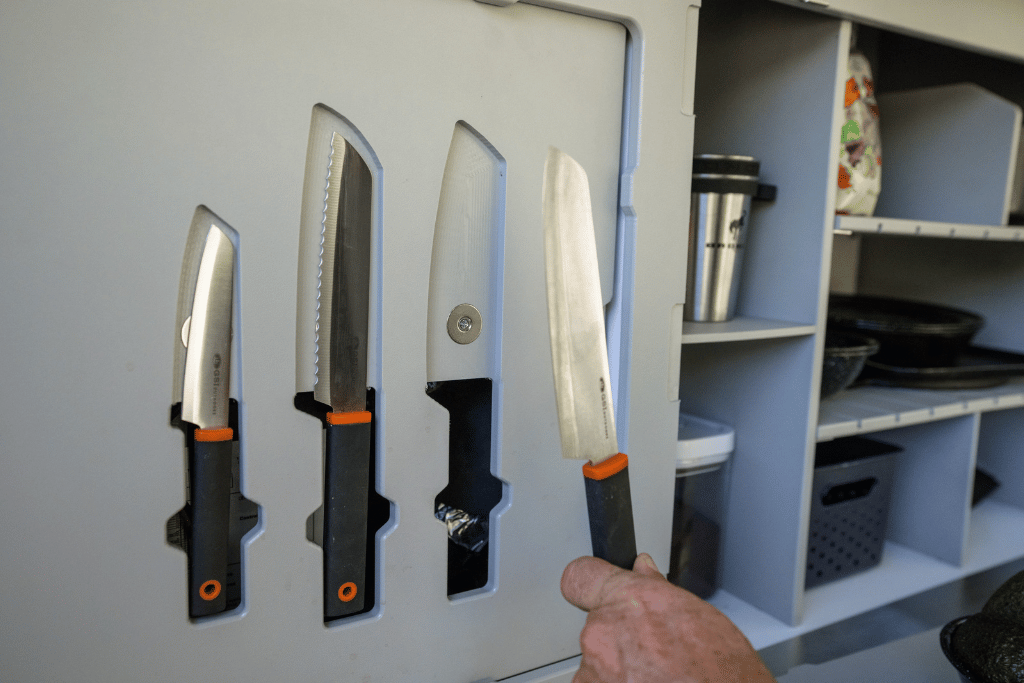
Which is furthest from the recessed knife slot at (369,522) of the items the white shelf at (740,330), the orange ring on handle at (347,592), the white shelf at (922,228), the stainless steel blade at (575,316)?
the white shelf at (922,228)

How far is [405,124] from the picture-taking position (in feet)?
1.98

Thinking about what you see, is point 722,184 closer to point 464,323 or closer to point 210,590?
point 464,323

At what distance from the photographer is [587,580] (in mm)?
528

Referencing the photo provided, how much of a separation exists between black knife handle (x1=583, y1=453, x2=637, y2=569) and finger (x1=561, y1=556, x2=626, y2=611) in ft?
0.06

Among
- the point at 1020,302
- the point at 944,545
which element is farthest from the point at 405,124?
the point at 1020,302

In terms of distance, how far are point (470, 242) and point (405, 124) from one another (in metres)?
0.12

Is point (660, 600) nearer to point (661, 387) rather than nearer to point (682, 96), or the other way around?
point (661, 387)

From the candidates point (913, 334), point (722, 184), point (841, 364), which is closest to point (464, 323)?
point (722, 184)

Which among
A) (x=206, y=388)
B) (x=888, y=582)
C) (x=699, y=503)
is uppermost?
(x=206, y=388)

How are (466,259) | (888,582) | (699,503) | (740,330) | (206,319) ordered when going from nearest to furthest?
(206,319) → (466,259) → (740,330) → (699,503) → (888,582)

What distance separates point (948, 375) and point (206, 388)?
1.10 meters

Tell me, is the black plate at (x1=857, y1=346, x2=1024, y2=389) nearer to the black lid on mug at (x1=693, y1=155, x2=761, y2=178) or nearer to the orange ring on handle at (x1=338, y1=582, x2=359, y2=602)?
the black lid on mug at (x1=693, y1=155, x2=761, y2=178)

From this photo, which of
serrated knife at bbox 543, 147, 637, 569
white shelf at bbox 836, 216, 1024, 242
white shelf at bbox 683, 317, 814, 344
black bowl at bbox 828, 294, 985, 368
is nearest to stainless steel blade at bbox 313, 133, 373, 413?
serrated knife at bbox 543, 147, 637, 569

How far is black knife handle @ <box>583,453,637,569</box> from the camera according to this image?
56 centimetres
